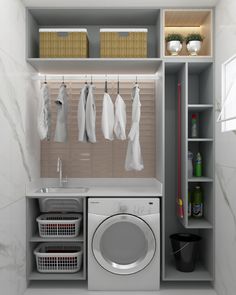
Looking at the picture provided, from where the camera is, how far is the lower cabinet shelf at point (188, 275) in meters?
3.18

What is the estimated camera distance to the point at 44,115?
3.28 metres

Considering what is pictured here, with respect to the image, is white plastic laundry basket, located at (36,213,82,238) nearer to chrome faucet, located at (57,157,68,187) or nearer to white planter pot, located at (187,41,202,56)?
chrome faucet, located at (57,157,68,187)

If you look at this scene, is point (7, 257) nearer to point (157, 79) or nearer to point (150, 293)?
point (150, 293)

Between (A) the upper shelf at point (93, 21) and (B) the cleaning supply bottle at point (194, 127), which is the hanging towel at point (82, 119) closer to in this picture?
(A) the upper shelf at point (93, 21)

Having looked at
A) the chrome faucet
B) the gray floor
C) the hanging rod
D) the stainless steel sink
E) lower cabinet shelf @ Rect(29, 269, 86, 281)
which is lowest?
the gray floor

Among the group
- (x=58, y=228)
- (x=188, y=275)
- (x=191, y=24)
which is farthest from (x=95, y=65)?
(x=188, y=275)

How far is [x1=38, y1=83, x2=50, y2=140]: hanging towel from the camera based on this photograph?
3246mm

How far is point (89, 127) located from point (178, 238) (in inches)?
54.3

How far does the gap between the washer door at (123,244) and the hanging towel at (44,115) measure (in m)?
0.96

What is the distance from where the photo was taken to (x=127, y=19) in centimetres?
349

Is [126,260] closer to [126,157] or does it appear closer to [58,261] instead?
[58,261]

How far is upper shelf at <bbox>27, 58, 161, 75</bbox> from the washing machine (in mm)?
1228

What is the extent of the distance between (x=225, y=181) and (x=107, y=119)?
1.16 metres

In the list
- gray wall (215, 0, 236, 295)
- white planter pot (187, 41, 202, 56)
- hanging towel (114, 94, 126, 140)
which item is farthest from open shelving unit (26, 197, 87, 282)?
white planter pot (187, 41, 202, 56)
